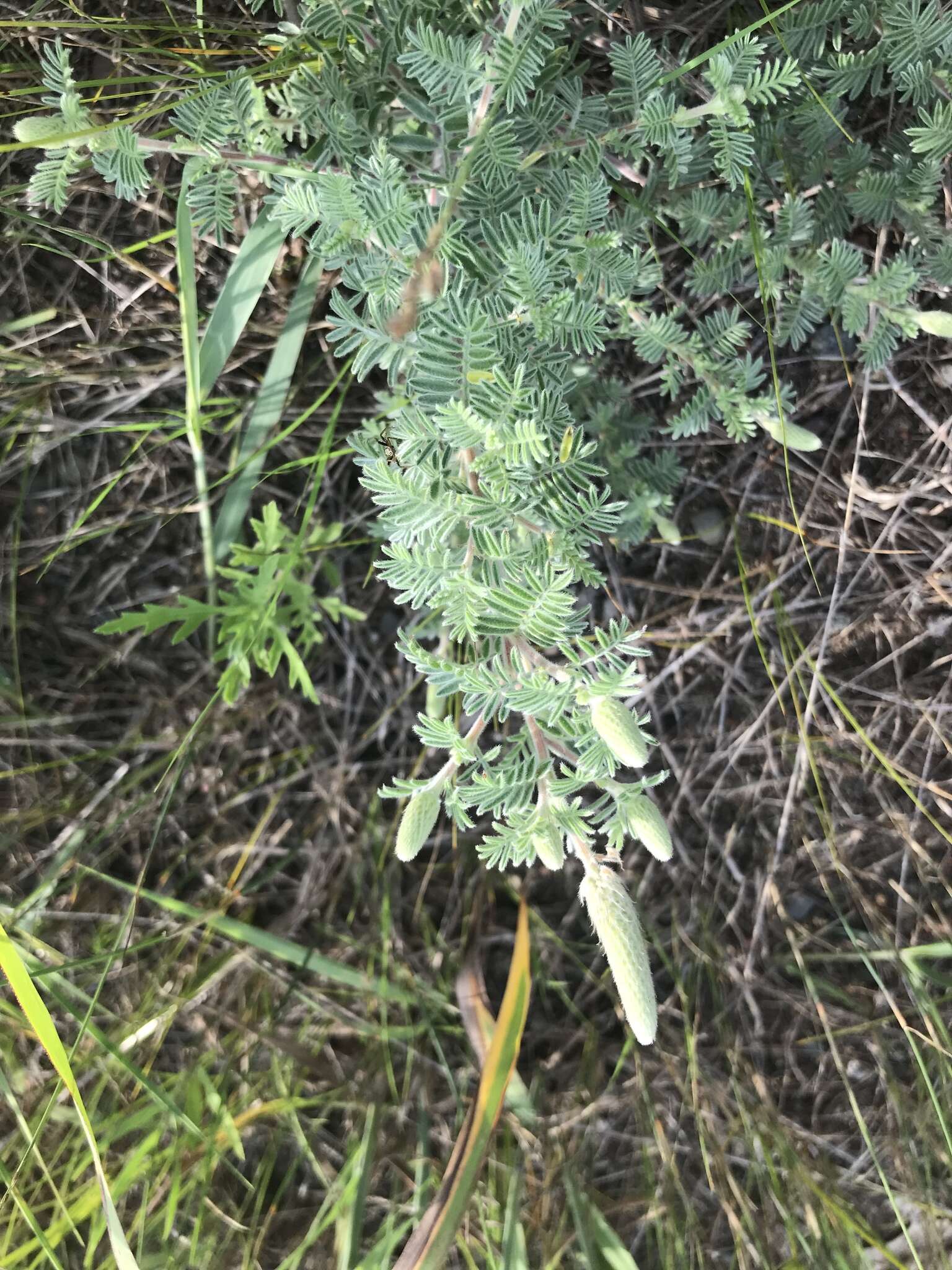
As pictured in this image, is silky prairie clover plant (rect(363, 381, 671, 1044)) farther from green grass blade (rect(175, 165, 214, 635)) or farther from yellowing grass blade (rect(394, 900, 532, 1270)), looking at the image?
yellowing grass blade (rect(394, 900, 532, 1270))

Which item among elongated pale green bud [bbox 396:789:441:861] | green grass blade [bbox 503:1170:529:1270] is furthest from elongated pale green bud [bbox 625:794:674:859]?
green grass blade [bbox 503:1170:529:1270]

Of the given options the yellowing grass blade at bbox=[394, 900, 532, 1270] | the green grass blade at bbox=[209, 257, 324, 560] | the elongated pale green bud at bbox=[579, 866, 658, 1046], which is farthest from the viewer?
the green grass blade at bbox=[209, 257, 324, 560]

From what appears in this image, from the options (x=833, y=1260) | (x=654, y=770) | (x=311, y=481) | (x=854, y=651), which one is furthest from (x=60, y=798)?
(x=833, y=1260)

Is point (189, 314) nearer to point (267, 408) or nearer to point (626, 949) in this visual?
point (267, 408)

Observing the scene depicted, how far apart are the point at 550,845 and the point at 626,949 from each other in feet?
0.58

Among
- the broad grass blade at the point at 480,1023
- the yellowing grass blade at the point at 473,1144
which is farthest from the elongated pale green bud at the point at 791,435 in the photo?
the broad grass blade at the point at 480,1023

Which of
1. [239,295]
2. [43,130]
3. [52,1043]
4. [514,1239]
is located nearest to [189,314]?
[239,295]

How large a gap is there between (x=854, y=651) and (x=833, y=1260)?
1.55 meters

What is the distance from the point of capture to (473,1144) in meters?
1.89

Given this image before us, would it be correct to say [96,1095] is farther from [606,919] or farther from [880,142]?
[880,142]

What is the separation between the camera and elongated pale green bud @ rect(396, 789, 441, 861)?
1.34 meters

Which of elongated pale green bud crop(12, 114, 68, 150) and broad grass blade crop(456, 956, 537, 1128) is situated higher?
elongated pale green bud crop(12, 114, 68, 150)

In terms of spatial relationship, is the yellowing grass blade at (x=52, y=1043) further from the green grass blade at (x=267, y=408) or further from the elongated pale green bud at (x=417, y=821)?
the green grass blade at (x=267, y=408)

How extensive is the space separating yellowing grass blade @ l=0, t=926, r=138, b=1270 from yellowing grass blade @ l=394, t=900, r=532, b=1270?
0.54 metres
